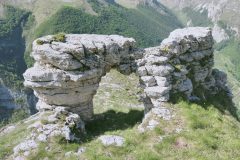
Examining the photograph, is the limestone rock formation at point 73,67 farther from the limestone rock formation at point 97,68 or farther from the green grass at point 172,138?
→ the green grass at point 172,138

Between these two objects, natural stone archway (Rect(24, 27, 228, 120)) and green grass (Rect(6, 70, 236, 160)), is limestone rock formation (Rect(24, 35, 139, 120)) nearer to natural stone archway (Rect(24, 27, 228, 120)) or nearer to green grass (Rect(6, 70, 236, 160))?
natural stone archway (Rect(24, 27, 228, 120))

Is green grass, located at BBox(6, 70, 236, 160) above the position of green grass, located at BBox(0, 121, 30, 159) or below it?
above

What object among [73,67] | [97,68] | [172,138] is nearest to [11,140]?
[73,67]

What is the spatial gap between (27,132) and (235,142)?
17643 millimetres

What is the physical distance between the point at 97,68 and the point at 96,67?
5.6 inches

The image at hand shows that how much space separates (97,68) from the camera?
38.8m

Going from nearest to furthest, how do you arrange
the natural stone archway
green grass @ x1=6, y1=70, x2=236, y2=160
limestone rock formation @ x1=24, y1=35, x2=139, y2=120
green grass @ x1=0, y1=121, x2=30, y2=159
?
green grass @ x1=6, y1=70, x2=236, y2=160, green grass @ x1=0, y1=121, x2=30, y2=159, limestone rock formation @ x1=24, y1=35, x2=139, y2=120, the natural stone archway

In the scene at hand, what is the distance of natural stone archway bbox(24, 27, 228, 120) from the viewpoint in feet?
123

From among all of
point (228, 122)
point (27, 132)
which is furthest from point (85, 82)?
point (228, 122)

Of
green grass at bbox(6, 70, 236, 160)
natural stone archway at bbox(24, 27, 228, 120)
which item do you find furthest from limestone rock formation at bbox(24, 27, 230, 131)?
green grass at bbox(6, 70, 236, 160)

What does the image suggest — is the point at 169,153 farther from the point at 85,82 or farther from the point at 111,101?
the point at 111,101

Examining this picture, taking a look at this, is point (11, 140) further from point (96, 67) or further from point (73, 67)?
point (96, 67)

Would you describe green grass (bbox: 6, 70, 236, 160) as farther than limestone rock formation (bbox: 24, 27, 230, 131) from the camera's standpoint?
No

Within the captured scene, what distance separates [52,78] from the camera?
3722cm
